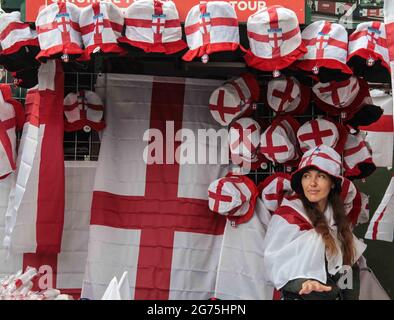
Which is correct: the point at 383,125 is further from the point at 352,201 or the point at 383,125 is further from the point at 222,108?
the point at 222,108

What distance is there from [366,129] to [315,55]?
2183mm

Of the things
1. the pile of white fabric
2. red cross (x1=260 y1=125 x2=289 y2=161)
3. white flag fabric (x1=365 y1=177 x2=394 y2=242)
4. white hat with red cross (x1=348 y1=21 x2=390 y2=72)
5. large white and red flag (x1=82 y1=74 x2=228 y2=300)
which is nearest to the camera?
the pile of white fabric

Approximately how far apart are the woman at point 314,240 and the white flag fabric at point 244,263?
0.23m

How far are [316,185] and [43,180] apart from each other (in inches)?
60.7

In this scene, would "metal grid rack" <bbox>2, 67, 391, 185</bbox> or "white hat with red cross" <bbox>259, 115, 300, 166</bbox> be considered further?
"metal grid rack" <bbox>2, 67, 391, 185</bbox>

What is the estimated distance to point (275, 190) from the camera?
375 cm

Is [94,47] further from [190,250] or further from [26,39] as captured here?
[190,250]

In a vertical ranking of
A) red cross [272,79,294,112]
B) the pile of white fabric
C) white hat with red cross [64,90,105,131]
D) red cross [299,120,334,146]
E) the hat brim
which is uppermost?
red cross [272,79,294,112]

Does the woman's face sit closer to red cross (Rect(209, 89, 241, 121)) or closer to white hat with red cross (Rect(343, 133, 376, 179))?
white hat with red cross (Rect(343, 133, 376, 179))

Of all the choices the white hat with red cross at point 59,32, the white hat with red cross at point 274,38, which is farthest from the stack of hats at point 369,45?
the white hat with red cross at point 59,32

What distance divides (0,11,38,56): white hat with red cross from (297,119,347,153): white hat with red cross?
1.59 metres

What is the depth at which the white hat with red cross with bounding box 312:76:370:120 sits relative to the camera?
3.60 m

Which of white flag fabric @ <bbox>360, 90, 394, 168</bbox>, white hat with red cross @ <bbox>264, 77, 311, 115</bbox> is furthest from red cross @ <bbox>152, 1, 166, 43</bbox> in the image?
white flag fabric @ <bbox>360, 90, 394, 168</bbox>
